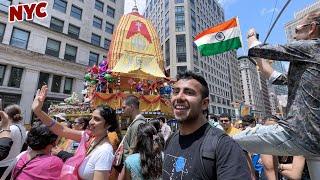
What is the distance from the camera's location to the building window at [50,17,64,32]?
30.9 m

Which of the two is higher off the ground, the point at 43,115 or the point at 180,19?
the point at 180,19

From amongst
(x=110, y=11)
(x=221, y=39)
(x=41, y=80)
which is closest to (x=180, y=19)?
(x=110, y=11)

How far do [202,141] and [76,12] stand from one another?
35.9 meters

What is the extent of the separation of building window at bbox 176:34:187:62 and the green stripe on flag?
191 feet

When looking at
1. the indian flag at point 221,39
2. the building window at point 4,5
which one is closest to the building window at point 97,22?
the building window at point 4,5

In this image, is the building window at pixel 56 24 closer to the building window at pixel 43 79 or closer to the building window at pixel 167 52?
the building window at pixel 43 79

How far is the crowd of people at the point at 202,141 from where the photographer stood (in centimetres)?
179

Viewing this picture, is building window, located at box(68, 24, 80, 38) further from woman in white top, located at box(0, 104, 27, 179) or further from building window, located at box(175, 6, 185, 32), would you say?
building window, located at box(175, 6, 185, 32)

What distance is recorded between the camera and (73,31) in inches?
1307

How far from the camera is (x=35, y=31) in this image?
28.6 meters

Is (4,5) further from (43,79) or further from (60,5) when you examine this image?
(43,79)

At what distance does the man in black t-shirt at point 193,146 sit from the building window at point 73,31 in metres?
33.5

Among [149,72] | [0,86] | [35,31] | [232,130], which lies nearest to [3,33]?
[35,31]

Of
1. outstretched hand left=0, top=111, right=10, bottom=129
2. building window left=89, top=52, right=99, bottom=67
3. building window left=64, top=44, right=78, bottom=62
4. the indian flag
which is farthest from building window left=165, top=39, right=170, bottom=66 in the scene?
outstretched hand left=0, top=111, right=10, bottom=129
